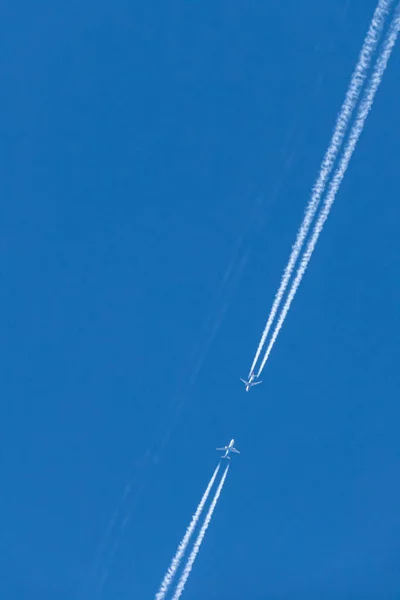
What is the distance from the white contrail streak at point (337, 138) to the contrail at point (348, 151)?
0.13m

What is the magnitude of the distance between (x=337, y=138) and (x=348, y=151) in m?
0.31

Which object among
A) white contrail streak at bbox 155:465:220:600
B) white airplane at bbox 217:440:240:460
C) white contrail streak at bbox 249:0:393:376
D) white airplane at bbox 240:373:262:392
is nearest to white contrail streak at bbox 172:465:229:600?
white contrail streak at bbox 155:465:220:600

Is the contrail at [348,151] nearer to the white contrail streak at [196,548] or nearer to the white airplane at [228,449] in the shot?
the white airplane at [228,449]

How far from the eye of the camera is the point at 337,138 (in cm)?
1139

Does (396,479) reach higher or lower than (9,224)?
lower

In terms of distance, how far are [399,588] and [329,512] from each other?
78.1 inches

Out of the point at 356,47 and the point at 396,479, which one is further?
the point at 396,479

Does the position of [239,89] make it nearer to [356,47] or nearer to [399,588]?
[356,47]

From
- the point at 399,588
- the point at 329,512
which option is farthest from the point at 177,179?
the point at 399,588

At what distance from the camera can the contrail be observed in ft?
36.3

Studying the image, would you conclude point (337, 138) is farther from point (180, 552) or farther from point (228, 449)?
point (180, 552)

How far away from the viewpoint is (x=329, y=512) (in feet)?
39.9

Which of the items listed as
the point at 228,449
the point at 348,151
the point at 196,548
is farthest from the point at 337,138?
the point at 196,548

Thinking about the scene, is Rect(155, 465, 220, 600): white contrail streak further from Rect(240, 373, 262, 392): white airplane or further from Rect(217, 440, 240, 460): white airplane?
Rect(240, 373, 262, 392): white airplane
